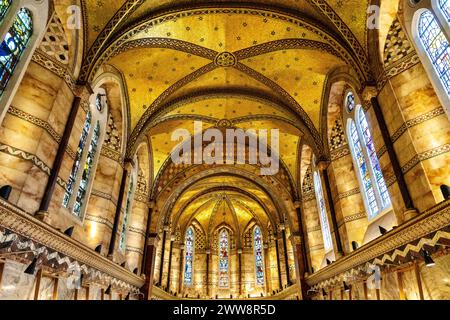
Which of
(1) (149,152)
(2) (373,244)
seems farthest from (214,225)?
(2) (373,244)

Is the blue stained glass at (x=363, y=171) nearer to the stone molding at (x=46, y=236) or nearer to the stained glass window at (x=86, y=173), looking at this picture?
the stone molding at (x=46, y=236)

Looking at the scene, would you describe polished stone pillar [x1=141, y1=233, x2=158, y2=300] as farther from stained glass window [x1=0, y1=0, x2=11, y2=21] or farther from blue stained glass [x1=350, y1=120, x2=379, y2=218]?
stained glass window [x1=0, y1=0, x2=11, y2=21]

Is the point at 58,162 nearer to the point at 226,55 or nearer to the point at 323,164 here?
the point at 226,55

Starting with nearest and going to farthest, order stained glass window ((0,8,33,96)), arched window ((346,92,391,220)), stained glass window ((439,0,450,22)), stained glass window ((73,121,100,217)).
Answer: stained glass window ((0,8,33,96))
stained glass window ((439,0,450,22))
arched window ((346,92,391,220))
stained glass window ((73,121,100,217))

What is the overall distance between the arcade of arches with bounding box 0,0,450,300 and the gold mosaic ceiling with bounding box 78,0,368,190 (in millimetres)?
57

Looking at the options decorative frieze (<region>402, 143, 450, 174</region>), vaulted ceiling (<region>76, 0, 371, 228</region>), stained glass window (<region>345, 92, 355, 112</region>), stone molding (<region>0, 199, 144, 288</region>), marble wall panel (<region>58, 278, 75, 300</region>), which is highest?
vaulted ceiling (<region>76, 0, 371, 228</region>)

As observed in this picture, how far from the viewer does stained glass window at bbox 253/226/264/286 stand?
86.3ft

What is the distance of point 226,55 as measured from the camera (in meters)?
13.2

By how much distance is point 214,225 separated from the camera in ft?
97.3

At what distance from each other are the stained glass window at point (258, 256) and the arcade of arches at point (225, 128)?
6.10 meters

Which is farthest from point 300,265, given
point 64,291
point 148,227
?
point 64,291

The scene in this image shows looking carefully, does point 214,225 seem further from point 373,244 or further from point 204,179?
point 373,244

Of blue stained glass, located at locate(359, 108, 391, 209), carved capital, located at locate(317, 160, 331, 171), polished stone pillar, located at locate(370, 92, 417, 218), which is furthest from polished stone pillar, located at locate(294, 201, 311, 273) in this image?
polished stone pillar, located at locate(370, 92, 417, 218)
